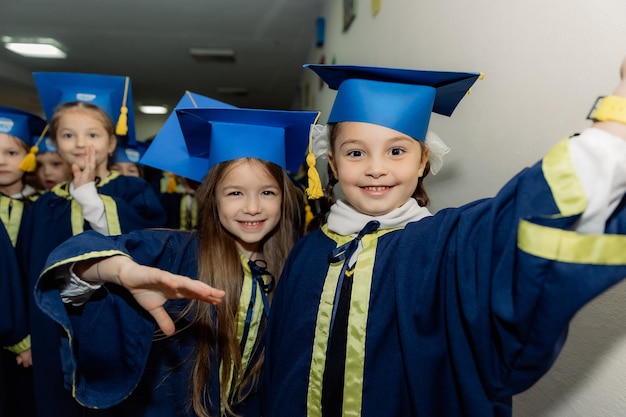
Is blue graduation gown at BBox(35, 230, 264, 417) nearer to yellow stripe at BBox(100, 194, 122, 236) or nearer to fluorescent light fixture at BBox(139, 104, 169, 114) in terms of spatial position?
yellow stripe at BBox(100, 194, 122, 236)

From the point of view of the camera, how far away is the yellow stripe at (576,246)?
56 cm

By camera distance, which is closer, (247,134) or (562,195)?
(562,195)

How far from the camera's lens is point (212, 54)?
15.8 feet

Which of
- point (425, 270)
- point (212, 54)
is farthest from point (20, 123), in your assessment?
point (212, 54)

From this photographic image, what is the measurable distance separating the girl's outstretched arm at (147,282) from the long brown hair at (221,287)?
0.93ft

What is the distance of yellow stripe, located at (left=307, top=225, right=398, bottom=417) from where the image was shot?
882 mm

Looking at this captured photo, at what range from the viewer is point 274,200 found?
1.31m

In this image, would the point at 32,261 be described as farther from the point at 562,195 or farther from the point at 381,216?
the point at 562,195

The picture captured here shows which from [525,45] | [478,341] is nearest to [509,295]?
[478,341]

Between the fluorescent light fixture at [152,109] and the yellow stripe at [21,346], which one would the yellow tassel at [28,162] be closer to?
the yellow stripe at [21,346]

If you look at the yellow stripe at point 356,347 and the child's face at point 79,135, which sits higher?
the child's face at point 79,135

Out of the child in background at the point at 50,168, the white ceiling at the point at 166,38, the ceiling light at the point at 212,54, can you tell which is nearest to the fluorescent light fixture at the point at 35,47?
the white ceiling at the point at 166,38

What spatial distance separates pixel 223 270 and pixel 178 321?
0.18m

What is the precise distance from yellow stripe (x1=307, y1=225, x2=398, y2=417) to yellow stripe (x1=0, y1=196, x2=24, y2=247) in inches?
66.8
